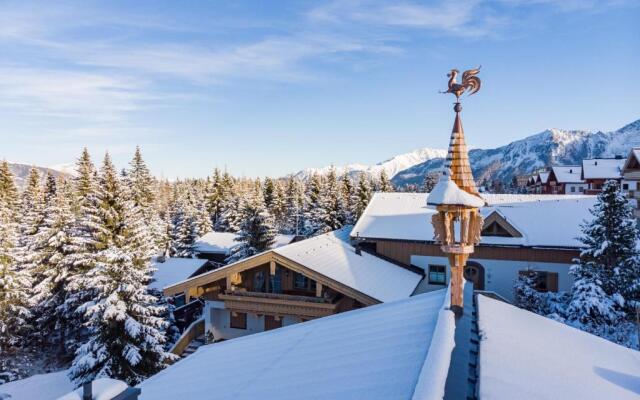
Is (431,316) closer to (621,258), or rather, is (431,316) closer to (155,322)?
(621,258)

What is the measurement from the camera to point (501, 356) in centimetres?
391

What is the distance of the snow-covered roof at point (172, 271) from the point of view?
27609mm

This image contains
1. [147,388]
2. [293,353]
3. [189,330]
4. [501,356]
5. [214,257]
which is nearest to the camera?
[501,356]

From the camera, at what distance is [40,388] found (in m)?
18.3

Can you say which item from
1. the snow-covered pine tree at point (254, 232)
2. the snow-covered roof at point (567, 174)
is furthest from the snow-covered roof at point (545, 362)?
the snow-covered roof at point (567, 174)

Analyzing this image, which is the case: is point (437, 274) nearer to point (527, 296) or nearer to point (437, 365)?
point (527, 296)

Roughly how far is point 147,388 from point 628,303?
17181 millimetres

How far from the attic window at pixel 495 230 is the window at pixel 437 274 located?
3081 millimetres

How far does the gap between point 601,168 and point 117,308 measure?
60.5 m

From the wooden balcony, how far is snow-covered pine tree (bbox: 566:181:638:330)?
968cm

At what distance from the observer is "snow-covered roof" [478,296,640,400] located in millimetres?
3336

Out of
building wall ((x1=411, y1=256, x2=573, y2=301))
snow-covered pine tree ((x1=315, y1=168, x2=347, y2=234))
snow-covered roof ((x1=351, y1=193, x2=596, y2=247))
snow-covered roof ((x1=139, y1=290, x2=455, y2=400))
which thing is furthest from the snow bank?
snow-covered pine tree ((x1=315, y1=168, x2=347, y2=234))

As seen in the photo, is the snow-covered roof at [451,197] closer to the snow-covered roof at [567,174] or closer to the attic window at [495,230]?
the attic window at [495,230]

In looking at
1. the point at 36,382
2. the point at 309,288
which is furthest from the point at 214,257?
the point at 309,288
